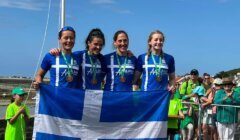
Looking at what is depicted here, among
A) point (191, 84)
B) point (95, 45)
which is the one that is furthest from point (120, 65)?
point (191, 84)

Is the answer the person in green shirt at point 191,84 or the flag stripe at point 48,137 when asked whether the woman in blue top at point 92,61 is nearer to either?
the flag stripe at point 48,137

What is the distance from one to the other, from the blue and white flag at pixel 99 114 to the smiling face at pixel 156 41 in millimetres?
637

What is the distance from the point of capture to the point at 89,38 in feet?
23.2

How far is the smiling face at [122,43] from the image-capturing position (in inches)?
279

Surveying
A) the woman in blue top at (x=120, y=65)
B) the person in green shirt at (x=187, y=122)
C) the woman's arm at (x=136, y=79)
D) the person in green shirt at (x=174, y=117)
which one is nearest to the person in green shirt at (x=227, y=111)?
the person in green shirt at (x=187, y=122)

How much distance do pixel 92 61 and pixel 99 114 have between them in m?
0.75

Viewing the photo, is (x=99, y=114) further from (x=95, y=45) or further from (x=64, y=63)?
(x=95, y=45)

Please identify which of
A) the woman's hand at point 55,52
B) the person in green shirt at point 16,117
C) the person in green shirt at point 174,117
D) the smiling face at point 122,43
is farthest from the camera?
the person in green shirt at point 174,117

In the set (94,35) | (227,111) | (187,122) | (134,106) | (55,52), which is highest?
(94,35)

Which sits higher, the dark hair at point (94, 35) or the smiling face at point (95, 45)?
the dark hair at point (94, 35)

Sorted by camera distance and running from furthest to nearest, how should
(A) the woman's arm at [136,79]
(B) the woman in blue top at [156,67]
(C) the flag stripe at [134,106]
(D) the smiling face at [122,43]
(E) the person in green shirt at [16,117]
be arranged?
(E) the person in green shirt at [16,117]
(A) the woman's arm at [136,79]
(B) the woman in blue top at [156,67]
(D) the smiling face at [122,43]
(C) the flag stripe at [134,106]

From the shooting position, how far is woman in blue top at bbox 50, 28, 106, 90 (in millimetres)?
6988

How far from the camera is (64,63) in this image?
22.5ft

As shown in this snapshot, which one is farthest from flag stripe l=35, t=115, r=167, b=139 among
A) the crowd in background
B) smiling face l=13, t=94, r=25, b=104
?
the crowd in background
